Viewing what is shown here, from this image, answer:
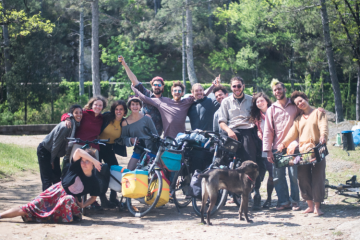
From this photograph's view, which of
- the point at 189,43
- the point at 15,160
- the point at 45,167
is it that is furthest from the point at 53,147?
the point at 189,43

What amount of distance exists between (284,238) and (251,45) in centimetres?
3540

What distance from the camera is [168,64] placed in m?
40.6

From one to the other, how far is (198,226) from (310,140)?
212cm

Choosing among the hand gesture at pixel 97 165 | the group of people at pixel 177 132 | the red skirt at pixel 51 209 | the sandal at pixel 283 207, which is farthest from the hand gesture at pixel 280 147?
the red skirt at pixel 51 209

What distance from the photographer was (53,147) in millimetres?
6148

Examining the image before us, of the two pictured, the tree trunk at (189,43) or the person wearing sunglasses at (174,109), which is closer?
the person wearing sunglasses at (174,109)

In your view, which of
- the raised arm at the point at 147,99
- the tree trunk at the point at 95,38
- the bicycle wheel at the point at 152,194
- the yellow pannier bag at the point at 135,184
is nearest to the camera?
the yellow pannier bag at the point at 135,184

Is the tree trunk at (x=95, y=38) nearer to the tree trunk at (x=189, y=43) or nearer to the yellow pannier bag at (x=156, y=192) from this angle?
the tree trunk at (x=189, y=43)

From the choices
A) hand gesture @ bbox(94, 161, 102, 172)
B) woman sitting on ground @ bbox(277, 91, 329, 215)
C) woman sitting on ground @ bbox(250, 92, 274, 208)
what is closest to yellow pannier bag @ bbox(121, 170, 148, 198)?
hand gesture @ bbox(94, 161, 102, 172)

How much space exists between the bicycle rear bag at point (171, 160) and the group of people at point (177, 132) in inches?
→ 20.8

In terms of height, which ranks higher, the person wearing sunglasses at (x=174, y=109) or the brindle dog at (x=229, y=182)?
the person wearing sunglasses at (x=174, y=109)

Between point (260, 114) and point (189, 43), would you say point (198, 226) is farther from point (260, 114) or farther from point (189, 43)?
point (189, 43)

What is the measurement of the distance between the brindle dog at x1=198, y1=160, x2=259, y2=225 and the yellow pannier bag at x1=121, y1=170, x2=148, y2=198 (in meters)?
0.92

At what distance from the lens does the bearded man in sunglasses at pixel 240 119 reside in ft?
20.1
